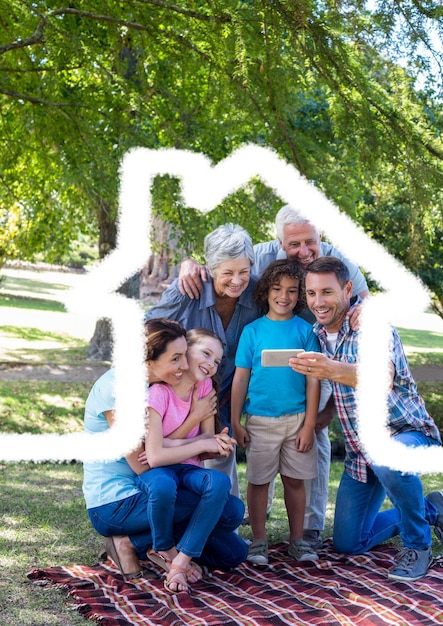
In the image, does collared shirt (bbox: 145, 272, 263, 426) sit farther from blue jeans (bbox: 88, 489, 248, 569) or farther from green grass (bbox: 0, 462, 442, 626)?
green grass (bbox: 0, 462, 442, 626)

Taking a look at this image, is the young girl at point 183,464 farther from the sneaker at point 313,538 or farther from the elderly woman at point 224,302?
the sneaker at point 313,538

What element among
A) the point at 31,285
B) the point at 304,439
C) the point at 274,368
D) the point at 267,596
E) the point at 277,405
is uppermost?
the point at 31,285

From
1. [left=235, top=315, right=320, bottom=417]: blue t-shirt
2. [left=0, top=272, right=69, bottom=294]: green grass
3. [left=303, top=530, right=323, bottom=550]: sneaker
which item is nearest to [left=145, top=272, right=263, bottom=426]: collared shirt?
[left=235, top=315, right=320, bottom=417]: blue t-shirt

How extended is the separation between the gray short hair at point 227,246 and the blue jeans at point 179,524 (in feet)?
3.47

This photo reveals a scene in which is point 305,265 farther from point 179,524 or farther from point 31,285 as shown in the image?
point 31,285

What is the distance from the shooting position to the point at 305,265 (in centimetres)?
399

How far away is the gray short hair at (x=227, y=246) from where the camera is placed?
3738mm

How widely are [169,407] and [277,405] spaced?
0.56m

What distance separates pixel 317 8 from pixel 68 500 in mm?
A: 3322

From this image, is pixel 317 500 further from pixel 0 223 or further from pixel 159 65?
pixel 0 223

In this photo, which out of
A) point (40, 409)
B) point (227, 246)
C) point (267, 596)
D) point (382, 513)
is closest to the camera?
point (267, 596)

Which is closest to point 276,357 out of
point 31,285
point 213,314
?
point 213,314

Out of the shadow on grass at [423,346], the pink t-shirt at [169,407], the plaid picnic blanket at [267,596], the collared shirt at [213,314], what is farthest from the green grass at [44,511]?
the shadow on grass at [423,346]

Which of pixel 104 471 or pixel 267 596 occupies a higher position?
pixel 104 471
